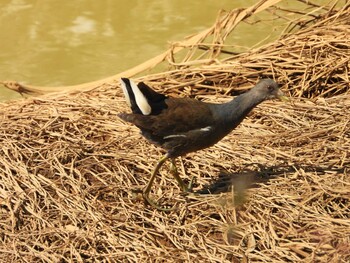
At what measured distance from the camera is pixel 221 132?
423 cm

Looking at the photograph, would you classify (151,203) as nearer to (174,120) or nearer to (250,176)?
(174,120)

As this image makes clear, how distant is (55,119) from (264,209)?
156 cm

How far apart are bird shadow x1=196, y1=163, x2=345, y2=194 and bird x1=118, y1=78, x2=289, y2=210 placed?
24 cm

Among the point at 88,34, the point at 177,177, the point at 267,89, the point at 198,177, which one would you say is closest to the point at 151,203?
the point at 177,177

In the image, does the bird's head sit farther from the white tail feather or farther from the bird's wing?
the white tail feather

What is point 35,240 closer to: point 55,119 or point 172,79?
point 55,119

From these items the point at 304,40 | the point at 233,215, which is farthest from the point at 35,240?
the point at 304,40

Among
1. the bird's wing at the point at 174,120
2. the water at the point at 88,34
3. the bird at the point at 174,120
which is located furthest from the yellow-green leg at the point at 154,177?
the water at the point at 88,34

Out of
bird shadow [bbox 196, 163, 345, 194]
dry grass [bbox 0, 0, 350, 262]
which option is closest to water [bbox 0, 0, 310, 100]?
dry grass [bbox 0, 0, 350, 262]

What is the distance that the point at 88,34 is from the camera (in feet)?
25.8

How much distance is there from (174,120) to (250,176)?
56 cm

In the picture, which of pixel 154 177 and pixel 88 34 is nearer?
pixel 154 177

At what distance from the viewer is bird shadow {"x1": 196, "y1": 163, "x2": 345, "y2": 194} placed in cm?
432

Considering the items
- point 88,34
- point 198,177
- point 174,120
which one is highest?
point 174,120
